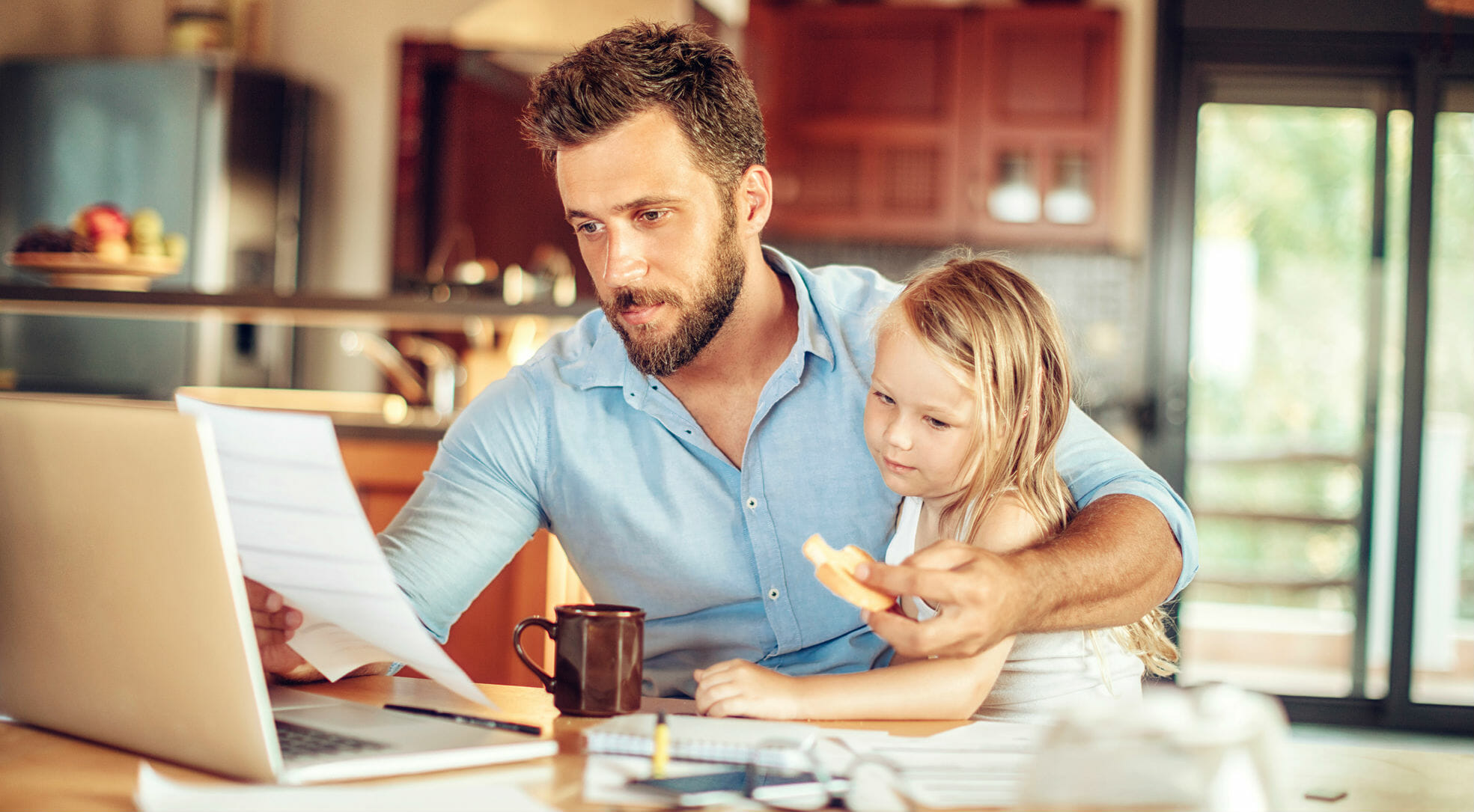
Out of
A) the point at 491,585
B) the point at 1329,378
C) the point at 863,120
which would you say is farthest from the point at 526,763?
the point at 1329,378

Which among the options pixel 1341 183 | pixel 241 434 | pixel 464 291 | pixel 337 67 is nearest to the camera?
pixel 241 434

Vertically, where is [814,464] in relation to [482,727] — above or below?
above

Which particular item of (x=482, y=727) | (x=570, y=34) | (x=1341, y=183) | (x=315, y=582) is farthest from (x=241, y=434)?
(x=1341, y=183)

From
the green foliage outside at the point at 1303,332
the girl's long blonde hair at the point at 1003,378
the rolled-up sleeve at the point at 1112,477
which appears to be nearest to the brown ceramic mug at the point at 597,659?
the girl's long blonde hair at the point at 1003,378

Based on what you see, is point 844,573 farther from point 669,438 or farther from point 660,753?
point 669,438

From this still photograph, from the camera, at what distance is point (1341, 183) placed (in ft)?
14.6

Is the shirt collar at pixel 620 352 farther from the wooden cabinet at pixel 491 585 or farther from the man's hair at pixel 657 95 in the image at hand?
the wooden cabinet at pixel 491 585

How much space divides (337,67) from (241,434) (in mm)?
4736

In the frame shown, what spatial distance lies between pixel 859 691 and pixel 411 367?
375 centimetres

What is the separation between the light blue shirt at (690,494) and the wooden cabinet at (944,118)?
319 centimetres

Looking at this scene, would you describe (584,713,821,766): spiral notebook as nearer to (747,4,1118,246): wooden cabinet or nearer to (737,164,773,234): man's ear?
(737,164,773,234): man's ear

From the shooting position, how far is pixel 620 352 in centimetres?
150

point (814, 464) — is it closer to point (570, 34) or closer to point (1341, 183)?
point (570, 34)

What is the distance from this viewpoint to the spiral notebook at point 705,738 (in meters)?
0.91
